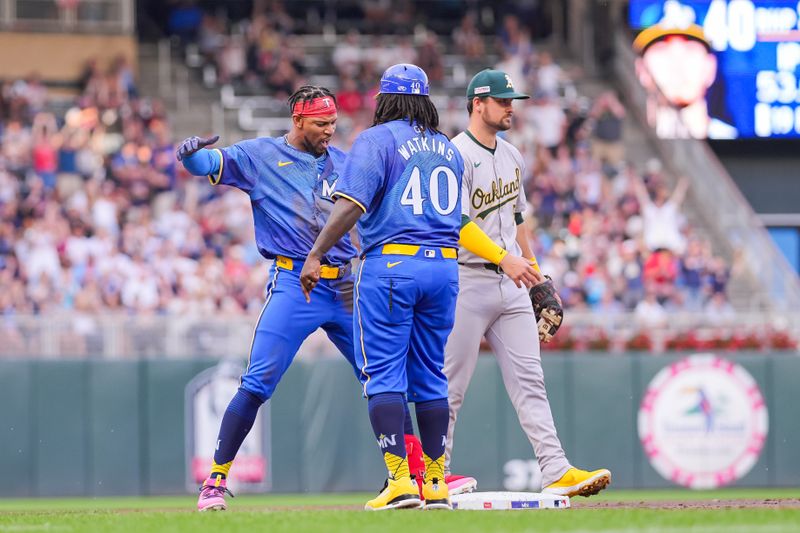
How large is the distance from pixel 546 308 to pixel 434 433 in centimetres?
131

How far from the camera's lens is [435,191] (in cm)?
728

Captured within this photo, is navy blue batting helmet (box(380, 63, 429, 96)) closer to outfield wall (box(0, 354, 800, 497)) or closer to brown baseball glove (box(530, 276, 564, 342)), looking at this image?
brown baseball glove (box(530, 276, 564, 342))

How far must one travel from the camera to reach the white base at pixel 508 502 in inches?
298

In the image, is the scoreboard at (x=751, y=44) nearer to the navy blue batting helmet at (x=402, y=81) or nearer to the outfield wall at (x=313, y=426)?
the outfield wall at (x=313, y=426)

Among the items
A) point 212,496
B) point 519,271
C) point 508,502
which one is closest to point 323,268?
point 519,271

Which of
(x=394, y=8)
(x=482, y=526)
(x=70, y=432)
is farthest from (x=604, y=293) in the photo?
(x=482, y=526)

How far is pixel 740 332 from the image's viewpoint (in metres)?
14.9

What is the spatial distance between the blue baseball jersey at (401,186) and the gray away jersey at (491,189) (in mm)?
622

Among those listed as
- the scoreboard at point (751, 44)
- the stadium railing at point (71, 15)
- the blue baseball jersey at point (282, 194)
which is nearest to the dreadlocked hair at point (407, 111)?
the blue baseball jersey at point (282, 194)

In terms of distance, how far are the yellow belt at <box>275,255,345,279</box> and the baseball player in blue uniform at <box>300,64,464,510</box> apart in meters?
0.57

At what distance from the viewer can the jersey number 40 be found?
7.23 m

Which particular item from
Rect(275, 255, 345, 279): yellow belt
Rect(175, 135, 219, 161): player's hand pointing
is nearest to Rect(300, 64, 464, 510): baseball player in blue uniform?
Rect(275, 255, 345, 279): yellow belt

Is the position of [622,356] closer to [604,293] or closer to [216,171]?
[604,293]

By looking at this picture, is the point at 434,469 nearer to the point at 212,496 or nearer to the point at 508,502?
the point at 508,502
